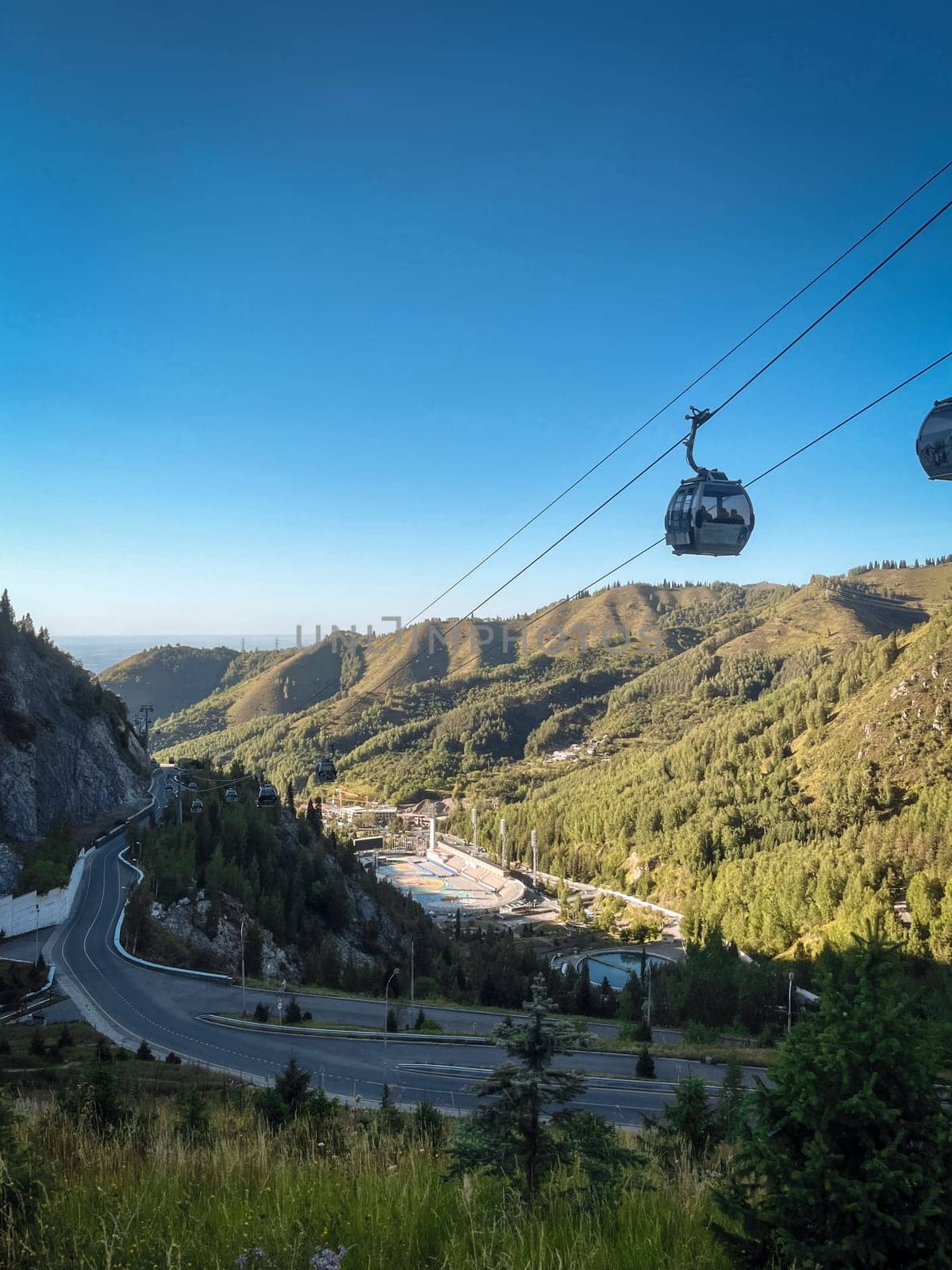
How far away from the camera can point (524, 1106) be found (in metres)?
6.07

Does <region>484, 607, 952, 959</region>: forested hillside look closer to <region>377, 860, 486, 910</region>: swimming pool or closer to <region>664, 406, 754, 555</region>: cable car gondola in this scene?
<region>377, 860, 486, 910</region>: swimming pool

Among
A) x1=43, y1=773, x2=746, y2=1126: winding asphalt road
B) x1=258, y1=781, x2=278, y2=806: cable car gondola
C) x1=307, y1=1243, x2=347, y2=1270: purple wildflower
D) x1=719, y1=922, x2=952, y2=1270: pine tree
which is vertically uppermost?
x1=719, y1=922, x2=952, y2=1270: pine tree

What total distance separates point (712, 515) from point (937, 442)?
12.2 ft

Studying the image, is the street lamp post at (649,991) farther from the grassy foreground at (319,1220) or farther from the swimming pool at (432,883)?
the swimming pool at (432,883)

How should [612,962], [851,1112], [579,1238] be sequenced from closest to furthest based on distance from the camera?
[851,1112] < [579,1238] < [612,962]

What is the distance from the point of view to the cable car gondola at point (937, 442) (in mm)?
10688

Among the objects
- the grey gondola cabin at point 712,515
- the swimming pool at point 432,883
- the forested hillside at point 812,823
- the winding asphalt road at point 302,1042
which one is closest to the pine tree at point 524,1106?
the grey gondola cabin at point 712,515

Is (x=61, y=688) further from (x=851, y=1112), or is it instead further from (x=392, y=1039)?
(x=851, y=1112)

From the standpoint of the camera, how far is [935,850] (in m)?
114

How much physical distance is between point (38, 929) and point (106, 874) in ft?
41.0

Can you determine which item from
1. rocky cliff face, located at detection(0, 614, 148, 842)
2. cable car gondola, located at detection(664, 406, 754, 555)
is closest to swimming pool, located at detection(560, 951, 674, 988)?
rocky cliff face, located at detection(0, 614, 148, 842)

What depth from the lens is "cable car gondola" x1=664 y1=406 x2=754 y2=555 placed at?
13.8 m

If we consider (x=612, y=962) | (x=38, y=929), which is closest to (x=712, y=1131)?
(x=38, y=929)

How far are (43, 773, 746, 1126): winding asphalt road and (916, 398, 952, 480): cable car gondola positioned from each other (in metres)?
13.4
